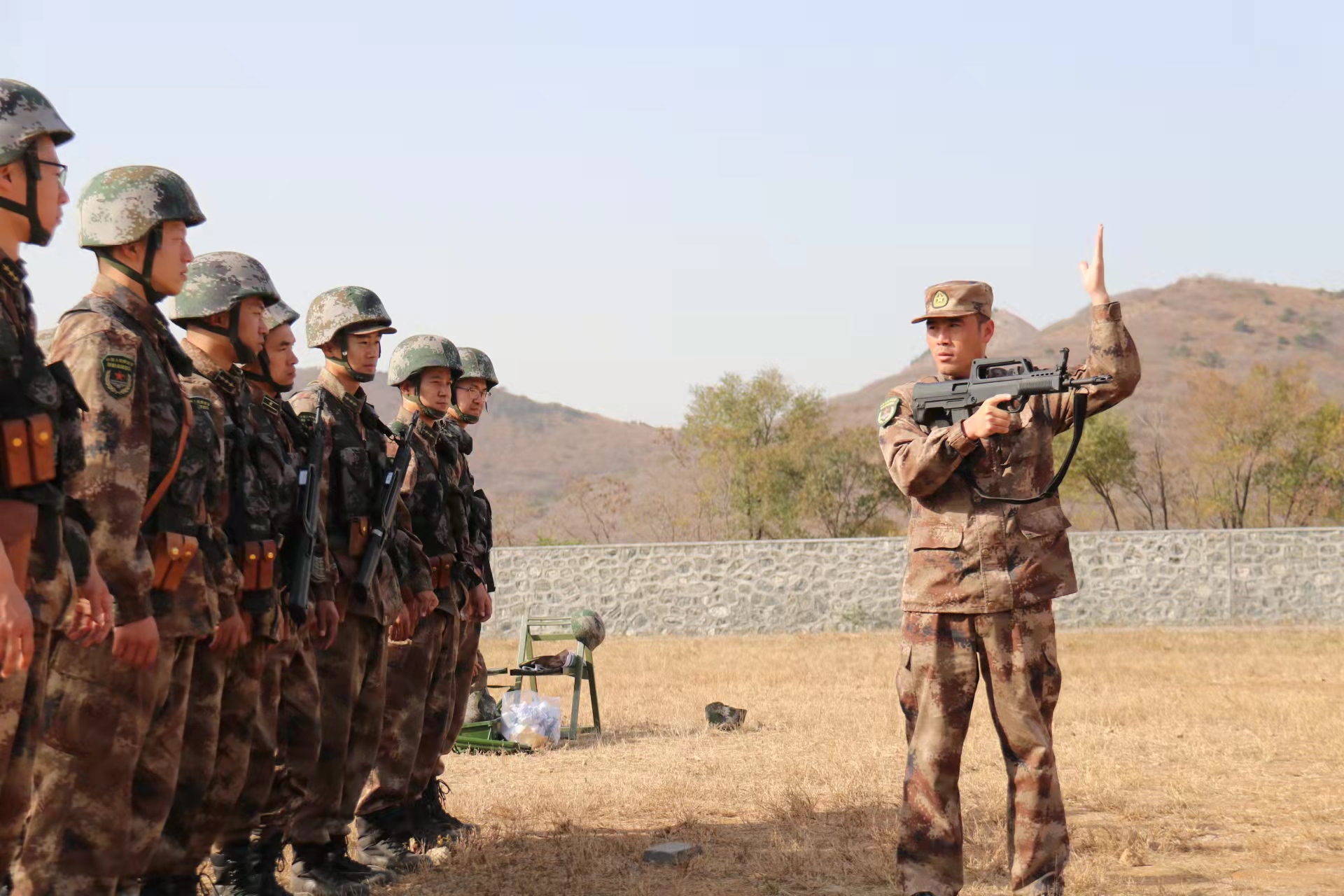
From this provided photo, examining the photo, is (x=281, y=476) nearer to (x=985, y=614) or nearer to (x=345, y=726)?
(x=345, y=726)

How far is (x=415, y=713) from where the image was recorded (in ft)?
24.6

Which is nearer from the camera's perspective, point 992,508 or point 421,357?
point 992,508

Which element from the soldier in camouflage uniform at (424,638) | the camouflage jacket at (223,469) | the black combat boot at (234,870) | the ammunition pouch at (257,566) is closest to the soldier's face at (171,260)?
the camouflage jacket at (223,469)

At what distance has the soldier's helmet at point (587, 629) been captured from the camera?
12.7 m

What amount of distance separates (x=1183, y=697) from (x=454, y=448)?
26.9ft

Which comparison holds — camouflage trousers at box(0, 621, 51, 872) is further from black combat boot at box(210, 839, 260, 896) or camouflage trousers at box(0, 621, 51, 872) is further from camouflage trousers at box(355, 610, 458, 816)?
camouflage trousers at box(355, 610, 458, 816)

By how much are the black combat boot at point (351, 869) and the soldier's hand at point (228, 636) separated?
1.51 meters

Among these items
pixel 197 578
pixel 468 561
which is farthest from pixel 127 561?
pixel 468 561

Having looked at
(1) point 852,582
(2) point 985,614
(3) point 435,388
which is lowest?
(1) point 852,582

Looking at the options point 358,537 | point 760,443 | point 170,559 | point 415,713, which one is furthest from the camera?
point 760,443

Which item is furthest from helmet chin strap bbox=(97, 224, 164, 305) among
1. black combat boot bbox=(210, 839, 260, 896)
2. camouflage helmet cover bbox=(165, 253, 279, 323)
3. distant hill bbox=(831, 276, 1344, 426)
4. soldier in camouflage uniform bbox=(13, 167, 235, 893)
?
distant hill bbox=(831, 276, 1344, 426)

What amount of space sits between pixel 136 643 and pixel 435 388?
393 centimetres

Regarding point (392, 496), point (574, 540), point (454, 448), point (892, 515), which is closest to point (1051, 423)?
point (392, 496)

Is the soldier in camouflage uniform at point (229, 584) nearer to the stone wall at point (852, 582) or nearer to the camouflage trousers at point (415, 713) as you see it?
the camouflage trousers at point (415, 713)
